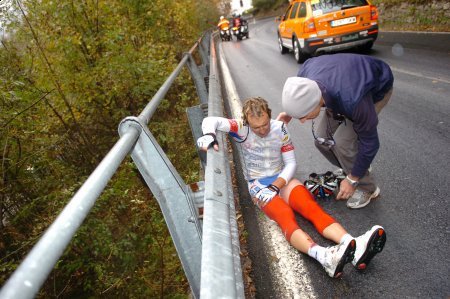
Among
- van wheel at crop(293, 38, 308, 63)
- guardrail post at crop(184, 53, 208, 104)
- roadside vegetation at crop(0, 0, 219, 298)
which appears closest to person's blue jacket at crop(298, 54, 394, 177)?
roadside vegetation at crop(0, 0, 219, 298)

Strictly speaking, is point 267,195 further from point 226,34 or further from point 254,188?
point 226,34

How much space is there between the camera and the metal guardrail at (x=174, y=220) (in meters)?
0.85

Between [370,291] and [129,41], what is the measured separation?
20.3 ft

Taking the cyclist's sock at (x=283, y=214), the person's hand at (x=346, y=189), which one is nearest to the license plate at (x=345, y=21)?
the person's hand at (x=346, y=189)

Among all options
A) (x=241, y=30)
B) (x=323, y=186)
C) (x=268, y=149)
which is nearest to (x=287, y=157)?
(x=268, y=149)

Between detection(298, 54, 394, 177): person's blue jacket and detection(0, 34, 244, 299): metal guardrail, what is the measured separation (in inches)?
42.8

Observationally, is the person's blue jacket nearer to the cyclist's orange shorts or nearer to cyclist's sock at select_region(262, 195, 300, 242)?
the cyclist's orange shorts

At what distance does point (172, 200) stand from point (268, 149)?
68.1 inches

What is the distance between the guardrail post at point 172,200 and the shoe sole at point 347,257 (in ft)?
3.86

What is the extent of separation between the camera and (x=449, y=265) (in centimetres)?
251

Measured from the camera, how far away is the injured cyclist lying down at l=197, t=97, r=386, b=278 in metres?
2.53

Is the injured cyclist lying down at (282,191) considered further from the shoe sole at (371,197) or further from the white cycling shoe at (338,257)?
the shoe sole at (371,197)

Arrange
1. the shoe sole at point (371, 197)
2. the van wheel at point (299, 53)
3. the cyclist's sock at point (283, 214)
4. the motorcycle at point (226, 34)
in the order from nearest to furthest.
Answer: the cyclist's sock at point (283, 214) → the shoe sole at point (371, 197) → the van wheel at point (299, 53) → the motorcycle at point (226, 34)

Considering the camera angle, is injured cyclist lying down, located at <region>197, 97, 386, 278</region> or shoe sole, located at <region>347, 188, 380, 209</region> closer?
injured cyclist lying down, located at <region>197, 97, 386, 278</region>
